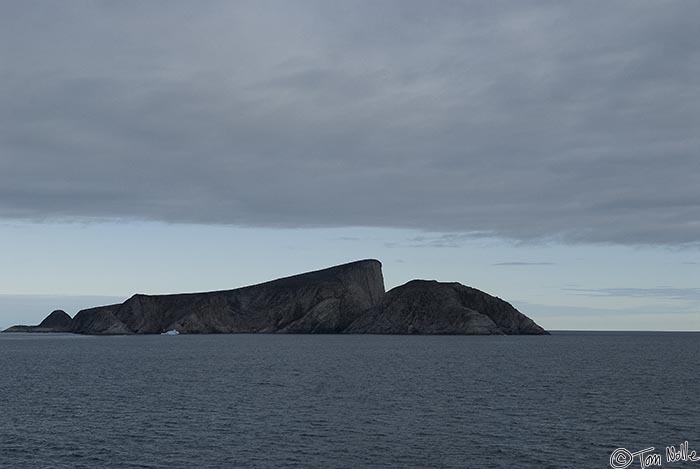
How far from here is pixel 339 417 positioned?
69.9m

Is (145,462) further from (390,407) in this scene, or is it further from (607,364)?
(607,364)

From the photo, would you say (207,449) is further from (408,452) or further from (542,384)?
(542,384)

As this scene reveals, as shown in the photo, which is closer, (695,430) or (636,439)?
(636,439)

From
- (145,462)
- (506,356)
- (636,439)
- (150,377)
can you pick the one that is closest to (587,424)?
(636,439)

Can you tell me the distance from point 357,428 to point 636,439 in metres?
24.1

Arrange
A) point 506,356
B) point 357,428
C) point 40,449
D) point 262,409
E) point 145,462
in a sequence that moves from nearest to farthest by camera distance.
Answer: point 145,462 < point 40,449 < point 357,428 < point 262,409 < point 506,356

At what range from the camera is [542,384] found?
10112 cm

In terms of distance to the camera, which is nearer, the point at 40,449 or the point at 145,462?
the point at 145,462

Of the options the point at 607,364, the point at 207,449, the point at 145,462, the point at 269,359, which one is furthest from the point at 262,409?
the point at 607,364

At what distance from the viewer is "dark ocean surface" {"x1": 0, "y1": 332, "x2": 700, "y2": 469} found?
173ft

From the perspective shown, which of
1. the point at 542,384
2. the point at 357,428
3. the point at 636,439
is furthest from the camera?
the point at 542,384

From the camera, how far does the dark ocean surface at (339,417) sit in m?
52.8

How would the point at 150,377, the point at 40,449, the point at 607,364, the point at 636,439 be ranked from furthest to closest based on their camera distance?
the point at 607,364
the point at 150,377
the point at 636,439
the point at 40,449

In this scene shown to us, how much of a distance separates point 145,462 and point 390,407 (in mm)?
32322
